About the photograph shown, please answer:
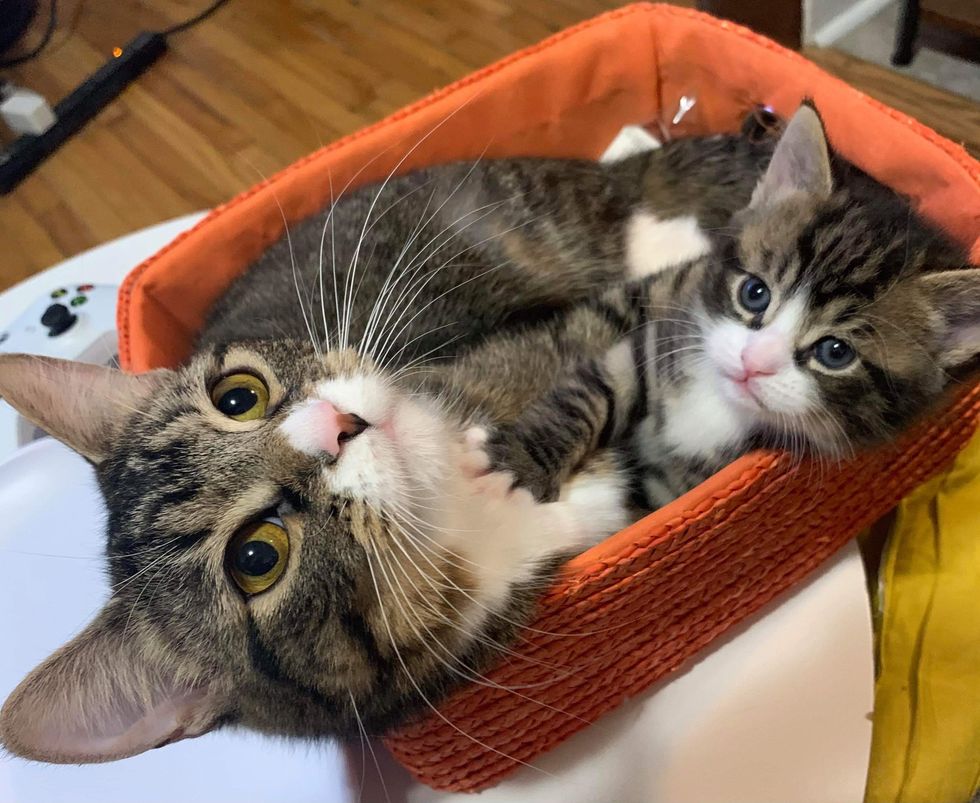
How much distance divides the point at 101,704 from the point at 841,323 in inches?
31.8

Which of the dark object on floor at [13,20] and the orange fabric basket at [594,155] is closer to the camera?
the orange fabric basket at [594,155]

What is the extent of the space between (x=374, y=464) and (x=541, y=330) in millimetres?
532

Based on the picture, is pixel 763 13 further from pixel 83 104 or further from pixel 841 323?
pixel 83 104

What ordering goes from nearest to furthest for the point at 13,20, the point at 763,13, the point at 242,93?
the point at 763,13, the point at 242,93, the point at 13,20

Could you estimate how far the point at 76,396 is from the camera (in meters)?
0.80

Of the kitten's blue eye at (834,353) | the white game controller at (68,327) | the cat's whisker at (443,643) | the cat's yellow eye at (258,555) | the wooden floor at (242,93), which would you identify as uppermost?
the cat's yellow eye at (258,555)

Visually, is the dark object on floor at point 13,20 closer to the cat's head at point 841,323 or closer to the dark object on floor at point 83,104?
the dark object on floor at point 83,104

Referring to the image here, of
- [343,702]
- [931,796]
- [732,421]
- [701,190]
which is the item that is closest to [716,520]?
[732,421]

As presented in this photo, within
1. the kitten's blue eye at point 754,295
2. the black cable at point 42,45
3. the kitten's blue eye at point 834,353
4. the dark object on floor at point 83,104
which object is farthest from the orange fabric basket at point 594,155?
the black cable at point 42,45

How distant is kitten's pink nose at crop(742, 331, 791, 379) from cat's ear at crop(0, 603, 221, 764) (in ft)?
2.10

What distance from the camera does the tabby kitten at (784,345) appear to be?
0.81 m

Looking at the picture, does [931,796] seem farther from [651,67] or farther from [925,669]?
[651,67]

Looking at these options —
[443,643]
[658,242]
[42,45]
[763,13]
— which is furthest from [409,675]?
[42,45]

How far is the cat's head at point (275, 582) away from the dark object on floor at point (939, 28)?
2.05 m
